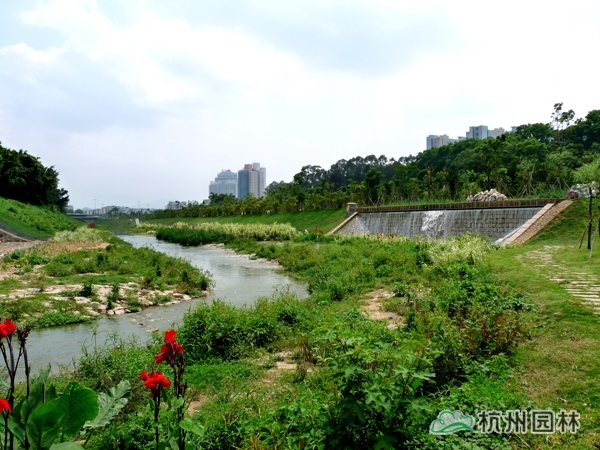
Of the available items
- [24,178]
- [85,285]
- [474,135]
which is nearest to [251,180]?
[474,135]

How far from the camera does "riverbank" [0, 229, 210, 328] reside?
291 inches

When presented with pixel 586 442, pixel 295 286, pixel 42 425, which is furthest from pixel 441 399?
pixel 295 286

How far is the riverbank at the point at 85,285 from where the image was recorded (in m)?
7.38

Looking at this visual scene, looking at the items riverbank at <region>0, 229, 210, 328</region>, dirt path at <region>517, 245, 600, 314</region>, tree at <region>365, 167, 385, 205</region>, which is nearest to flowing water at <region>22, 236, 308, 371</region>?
riverbank at <region>0, 229, 210, 328</region>

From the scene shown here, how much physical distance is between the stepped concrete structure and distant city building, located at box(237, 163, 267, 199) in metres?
109

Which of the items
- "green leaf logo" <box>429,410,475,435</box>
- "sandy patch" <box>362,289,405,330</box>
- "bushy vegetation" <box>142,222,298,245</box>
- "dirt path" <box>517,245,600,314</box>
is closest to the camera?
"green leaf logo" <box>429,410,475,435</box>

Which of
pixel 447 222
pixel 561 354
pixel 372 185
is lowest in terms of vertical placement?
pixel 561 354

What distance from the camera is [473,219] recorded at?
1778 centimetres

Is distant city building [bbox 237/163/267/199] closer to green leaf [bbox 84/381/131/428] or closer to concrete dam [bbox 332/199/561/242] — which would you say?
concrete dam [bbox 332/199/561/242]

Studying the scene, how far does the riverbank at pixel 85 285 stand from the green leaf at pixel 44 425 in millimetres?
5370

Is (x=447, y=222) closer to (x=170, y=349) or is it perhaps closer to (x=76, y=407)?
(x=170, y=349)

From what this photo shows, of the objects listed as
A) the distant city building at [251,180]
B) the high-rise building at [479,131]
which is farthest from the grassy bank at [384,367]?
the distant city building at [251,180]

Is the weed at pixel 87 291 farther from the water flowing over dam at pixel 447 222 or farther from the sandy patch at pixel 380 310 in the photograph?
the water flowing over dam at pixel 447 222

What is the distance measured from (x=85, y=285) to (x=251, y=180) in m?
124
